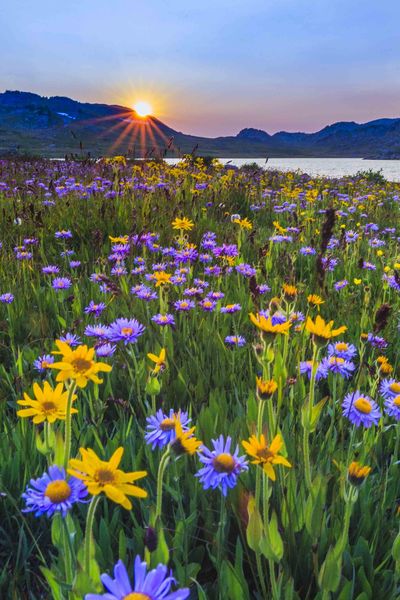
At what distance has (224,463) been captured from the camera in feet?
2.96

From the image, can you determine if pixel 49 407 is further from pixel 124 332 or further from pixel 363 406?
pixel 363 406

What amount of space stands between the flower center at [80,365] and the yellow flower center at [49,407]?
147 mm

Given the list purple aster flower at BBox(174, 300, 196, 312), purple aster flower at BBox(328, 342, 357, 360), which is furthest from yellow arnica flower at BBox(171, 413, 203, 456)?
purple aster flower at BBox(174, 300, 196, 312)

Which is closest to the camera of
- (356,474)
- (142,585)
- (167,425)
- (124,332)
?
(142,585)

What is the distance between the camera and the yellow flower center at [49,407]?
36.3 inches

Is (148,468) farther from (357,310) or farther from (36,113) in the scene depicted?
(36,113)

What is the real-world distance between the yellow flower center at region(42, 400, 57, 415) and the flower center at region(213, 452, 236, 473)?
13.1 inches

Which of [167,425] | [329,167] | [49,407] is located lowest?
[167,425]

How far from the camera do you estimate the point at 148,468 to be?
1.46 meters

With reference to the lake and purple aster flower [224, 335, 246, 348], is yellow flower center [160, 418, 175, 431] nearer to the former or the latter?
purple aster flower [224, 335, 246, 348]

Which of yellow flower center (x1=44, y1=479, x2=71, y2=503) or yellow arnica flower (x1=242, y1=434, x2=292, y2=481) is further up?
yellow arnica flower (x1=242, y1=434, x2=292, y2=481)

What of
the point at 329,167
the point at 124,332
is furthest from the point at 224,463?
the point at 329,167

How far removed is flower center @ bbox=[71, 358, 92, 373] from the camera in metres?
0.83

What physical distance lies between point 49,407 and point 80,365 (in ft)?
0.52
